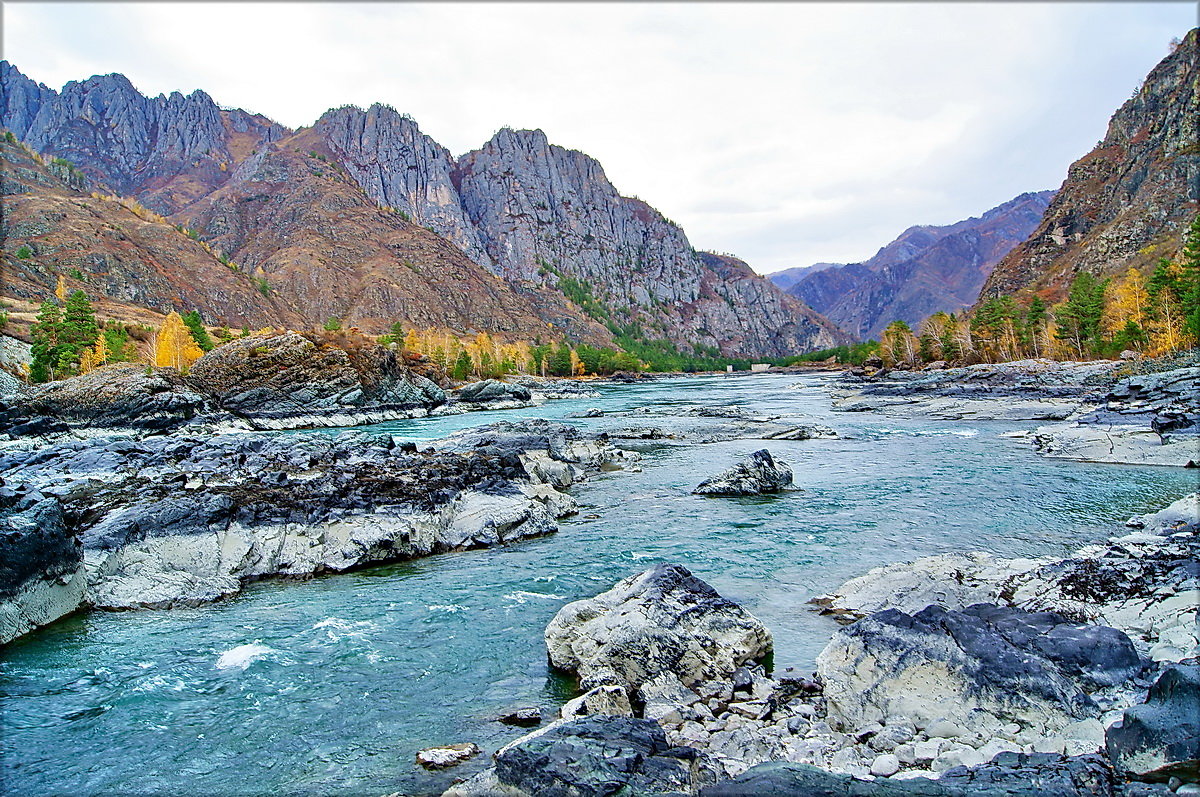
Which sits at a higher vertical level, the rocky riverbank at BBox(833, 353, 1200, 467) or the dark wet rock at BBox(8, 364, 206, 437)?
the dark wet rock at BBox(8, 364, 206, 437)

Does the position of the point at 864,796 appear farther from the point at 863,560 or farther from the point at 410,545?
the point at 410,545

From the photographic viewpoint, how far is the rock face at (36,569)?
1317cm

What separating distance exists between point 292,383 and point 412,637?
62441mm

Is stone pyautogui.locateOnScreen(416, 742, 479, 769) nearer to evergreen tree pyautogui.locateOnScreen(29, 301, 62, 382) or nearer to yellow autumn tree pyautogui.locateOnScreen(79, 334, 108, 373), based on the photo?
evergreen tree pyautogui.locateOnScreen(29, 301, 62, 382)

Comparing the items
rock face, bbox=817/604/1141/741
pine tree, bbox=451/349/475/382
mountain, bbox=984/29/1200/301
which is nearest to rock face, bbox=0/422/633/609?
rock face, bbox=817/604/1141/741

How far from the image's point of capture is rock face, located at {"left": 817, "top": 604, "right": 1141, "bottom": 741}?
25.6ft

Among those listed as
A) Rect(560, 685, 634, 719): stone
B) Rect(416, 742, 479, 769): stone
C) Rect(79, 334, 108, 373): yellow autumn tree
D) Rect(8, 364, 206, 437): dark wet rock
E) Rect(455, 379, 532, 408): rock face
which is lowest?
Rect(416, 742, 479, 769): stone

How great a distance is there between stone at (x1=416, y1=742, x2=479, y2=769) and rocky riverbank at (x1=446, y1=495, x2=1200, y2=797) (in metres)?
1.25

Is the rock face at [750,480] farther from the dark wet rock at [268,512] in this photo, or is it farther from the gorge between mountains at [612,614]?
the dark wet rock at [268,512]

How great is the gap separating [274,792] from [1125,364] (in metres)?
80.7

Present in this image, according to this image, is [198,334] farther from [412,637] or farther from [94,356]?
[412,637]

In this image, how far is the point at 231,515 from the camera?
17891mm

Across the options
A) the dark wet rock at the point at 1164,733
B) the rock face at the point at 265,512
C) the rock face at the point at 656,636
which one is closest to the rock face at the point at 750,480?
the rock face at the point at 265,512

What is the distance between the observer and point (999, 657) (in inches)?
332
